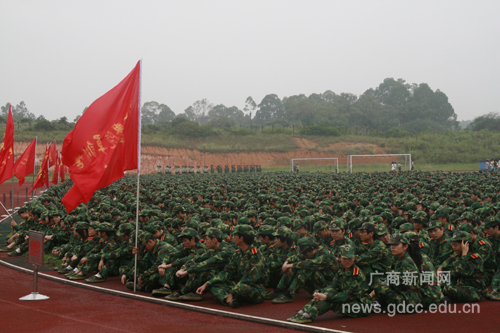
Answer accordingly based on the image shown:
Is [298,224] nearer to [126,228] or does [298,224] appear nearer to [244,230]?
[244,230]

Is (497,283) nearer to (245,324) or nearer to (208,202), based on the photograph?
(245,324)

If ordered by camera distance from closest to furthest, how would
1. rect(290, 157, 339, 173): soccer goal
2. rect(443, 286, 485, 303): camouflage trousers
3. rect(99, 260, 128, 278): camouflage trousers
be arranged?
rect(443, 286, 485, 303): camouflage trousers → rect(99, 260, 128, 278): camouflage trousers → rect(290, 157, 339, 173): soccer goal

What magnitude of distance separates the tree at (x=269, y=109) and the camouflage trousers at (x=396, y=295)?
4516 inches

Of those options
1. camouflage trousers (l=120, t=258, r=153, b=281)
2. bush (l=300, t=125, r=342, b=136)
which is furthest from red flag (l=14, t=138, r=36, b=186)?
bush (l=300, t=125, r=342, b=136)

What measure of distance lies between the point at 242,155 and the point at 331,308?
59.0 m

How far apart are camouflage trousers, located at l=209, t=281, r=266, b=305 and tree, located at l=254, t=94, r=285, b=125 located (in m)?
114

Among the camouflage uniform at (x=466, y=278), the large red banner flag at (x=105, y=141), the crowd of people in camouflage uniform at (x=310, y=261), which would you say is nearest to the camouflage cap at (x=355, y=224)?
the crowd of people in camouflage uniform at (x=310, y=261)

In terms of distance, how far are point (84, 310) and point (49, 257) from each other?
4978 mm

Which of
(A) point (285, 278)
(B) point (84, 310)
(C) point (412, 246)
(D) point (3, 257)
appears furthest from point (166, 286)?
(D) point (3, 257)

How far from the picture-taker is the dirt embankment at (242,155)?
6116 cm

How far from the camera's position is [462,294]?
6.03m

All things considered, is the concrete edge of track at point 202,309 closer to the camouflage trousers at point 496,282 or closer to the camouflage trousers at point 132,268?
the camouflage trousers at point 132,268

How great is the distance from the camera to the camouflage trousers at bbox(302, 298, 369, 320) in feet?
18.1

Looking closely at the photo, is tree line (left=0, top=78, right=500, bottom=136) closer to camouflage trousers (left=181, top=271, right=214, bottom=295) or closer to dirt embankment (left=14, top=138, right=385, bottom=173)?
dirt embankment (left=14, top=138, right=385, bottom=173)
